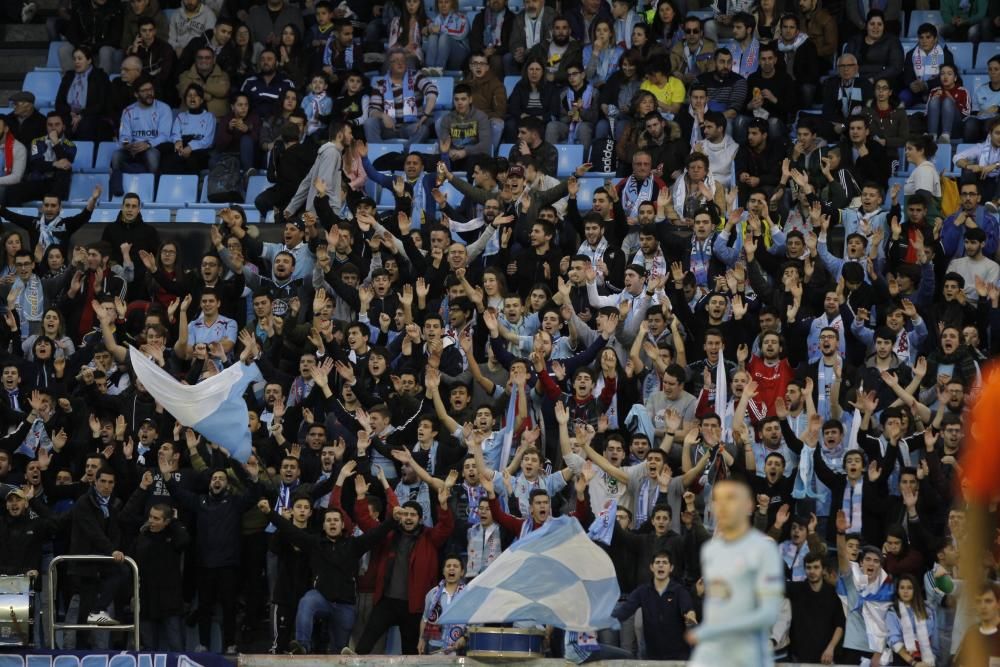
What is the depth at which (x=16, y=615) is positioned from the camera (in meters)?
15.6

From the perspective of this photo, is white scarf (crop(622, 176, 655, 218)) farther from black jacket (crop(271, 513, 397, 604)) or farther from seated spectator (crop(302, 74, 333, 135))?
black jacket (crop(271, 513, 397, 604))

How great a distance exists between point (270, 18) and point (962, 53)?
8628 mm

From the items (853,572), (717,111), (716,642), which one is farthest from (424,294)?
(716,642)

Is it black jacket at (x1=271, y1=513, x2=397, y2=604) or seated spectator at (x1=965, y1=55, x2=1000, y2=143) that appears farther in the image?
seated spectator at (x1=965, y1=55, x2=1000, y2=143)

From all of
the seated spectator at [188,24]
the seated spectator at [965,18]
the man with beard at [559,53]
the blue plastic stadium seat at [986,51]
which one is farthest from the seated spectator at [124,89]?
the blue plastic stadium seat at [986,51]

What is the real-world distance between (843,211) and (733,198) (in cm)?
121

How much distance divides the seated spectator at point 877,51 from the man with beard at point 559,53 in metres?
3.13

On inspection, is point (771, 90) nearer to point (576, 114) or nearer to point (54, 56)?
point (576, 114)

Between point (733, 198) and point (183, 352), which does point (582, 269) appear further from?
point (183, 352)

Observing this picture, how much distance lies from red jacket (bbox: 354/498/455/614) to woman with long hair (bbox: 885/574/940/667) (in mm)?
3929

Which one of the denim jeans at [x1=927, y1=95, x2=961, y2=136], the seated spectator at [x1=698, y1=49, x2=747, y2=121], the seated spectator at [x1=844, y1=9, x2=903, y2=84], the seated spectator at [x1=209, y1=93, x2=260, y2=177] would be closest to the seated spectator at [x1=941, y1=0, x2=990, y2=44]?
the seated spectator at [x1=844, y1=9, x2=903, y2=84]

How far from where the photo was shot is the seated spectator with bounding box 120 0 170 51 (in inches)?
953

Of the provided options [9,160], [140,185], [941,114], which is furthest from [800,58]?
[9,160]

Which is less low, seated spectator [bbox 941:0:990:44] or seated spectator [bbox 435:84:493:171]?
seated spectator [bbox 941:0:990:44]
